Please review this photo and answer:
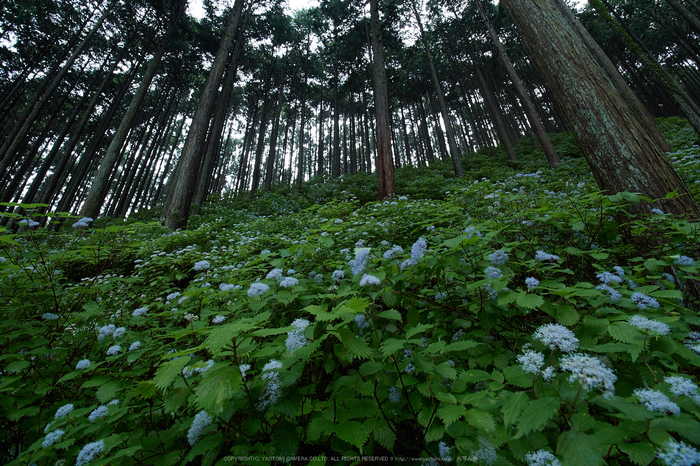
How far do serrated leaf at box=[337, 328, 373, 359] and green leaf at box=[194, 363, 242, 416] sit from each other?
1.52 feet

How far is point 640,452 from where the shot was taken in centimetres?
84

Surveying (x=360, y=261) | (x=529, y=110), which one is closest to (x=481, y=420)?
(x=360, y=261)

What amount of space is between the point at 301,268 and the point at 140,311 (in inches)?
64.6

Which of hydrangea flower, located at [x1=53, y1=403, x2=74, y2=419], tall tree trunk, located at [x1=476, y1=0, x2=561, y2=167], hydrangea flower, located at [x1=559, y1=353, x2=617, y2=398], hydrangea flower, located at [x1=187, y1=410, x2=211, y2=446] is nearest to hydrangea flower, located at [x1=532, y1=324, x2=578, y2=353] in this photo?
hydrangea flower, located at [x1=559, y1=353, x2=617, y2=398]

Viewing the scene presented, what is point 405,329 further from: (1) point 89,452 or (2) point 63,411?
(2) point 63,411

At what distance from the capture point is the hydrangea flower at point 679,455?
704 millimetres

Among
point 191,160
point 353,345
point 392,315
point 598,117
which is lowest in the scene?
point 353,345

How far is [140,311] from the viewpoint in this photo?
2504mm

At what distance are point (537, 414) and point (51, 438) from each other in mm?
2373

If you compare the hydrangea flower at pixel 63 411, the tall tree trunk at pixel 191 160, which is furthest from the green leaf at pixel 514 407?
the tall tree trunk at pixel 191 160

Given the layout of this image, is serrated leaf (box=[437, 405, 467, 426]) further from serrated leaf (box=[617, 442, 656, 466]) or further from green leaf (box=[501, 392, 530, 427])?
serrated leaf (box=[617, 442, 656, 466])

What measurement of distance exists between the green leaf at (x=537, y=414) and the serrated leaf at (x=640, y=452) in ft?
0.92

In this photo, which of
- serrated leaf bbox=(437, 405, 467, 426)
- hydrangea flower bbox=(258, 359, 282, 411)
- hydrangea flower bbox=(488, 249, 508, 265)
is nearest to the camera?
serrated leaf bbox=(437, 405, 467, 426)

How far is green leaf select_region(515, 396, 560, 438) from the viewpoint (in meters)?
0.78
